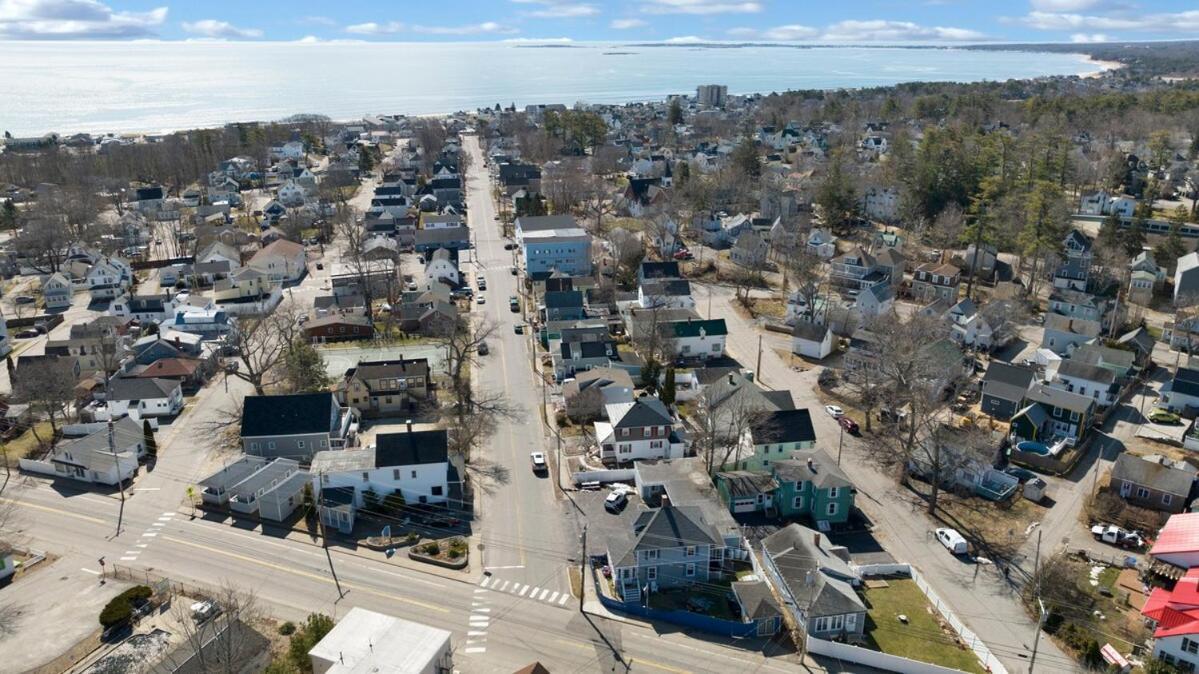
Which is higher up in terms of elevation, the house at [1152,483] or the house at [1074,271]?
the house at [1074,271]

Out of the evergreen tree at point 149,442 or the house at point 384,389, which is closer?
the evergreen tree at point 149,442

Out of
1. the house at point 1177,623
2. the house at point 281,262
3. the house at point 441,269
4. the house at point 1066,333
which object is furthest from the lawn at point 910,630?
the house at point 281,262

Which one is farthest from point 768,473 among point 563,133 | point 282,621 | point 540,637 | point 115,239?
point 563,133

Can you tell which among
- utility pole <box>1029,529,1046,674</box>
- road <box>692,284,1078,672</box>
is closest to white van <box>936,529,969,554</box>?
road <box>692,284,1078,672</box>

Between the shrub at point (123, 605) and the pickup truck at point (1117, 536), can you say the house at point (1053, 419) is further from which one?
the shrub at point (123, 605)

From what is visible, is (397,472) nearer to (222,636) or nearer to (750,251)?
(222,636)

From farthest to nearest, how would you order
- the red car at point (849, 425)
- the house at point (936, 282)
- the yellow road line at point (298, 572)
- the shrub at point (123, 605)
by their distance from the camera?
the house at point (936, 282) → the red car at point (849, 425) → the yellow road line at point (298, 572) → the shrub at point (123, 605)
